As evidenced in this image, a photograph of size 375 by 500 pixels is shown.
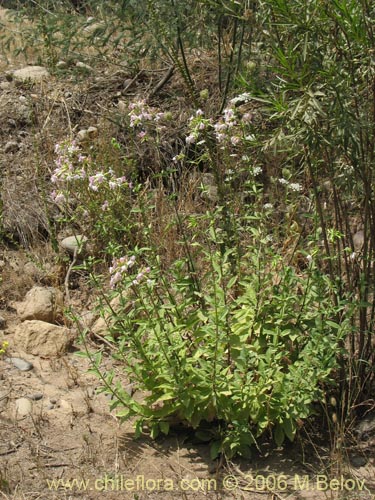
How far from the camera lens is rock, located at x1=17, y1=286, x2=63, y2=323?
4684mm

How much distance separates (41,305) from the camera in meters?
4.70

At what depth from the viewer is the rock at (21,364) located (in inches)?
167

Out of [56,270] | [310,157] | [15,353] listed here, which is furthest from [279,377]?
[56,270]

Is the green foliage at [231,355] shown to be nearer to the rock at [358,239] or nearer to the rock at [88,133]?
the rock at [358,239]

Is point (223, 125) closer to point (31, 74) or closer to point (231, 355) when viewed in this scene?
point (231, 355)

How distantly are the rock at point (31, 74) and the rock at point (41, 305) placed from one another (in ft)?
8.69

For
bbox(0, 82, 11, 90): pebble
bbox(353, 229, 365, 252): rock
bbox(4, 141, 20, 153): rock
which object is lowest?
bbox(353, 229, 365, 252): rock

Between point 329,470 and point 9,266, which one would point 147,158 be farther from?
point 329,470

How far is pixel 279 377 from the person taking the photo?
3400mm

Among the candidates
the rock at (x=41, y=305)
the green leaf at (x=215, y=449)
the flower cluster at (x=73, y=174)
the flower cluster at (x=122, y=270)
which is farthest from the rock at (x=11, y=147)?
Answer: the green leaf at (x=215, y=449)

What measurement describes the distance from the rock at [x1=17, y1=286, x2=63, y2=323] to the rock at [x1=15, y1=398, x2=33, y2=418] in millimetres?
830

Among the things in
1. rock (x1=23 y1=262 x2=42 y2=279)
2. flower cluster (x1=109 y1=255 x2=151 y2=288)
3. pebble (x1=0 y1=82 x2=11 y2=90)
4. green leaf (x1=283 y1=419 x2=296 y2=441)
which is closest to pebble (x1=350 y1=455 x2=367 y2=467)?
green leaf (x1=283 y1=419 x2=296 y2=441)

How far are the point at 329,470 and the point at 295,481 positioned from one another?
185mm

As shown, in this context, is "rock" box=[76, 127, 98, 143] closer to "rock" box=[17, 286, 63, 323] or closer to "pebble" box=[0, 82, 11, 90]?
"pebble" box=[0, 82, 11, 90]
